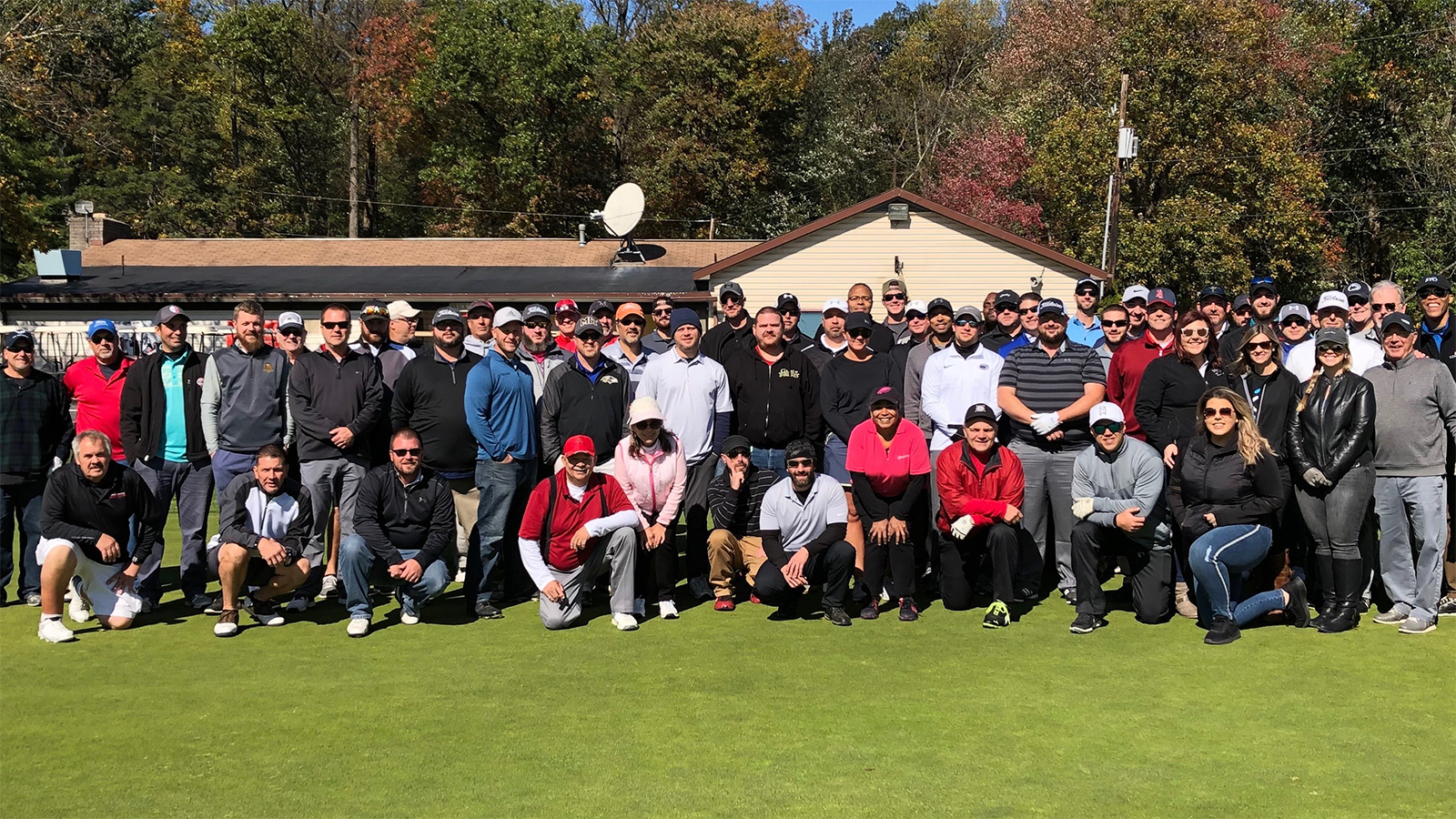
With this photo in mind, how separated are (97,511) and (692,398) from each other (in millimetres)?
3691

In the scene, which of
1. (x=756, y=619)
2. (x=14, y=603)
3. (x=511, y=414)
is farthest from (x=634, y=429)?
(x=14, y=603)

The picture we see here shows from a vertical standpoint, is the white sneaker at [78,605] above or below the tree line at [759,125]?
below

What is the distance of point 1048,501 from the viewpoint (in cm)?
764

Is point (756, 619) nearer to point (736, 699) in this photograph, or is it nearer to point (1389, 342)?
point (736, 699)

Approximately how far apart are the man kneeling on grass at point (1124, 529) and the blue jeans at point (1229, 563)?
0.27 m

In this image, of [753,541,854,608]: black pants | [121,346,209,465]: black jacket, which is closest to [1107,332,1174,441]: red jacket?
[753,541,854,608]: black pants

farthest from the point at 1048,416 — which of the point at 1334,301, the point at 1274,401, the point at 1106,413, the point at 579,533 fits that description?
the point at 579,533

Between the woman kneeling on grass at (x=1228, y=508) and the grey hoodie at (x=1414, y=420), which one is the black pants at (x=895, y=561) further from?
the grey hoodie at (x=1414, y=420)

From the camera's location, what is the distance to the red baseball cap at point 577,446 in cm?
686

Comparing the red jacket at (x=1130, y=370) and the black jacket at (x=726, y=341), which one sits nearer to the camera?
the red jacket at (x=1130, y=370)

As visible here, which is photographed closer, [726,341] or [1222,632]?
[1222,632]

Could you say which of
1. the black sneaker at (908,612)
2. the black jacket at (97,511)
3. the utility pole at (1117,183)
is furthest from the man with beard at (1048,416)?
the utility pole at (1117,183)

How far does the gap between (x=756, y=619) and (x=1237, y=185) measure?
26969mm

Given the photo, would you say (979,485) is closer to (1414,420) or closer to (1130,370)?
(1130,370)
